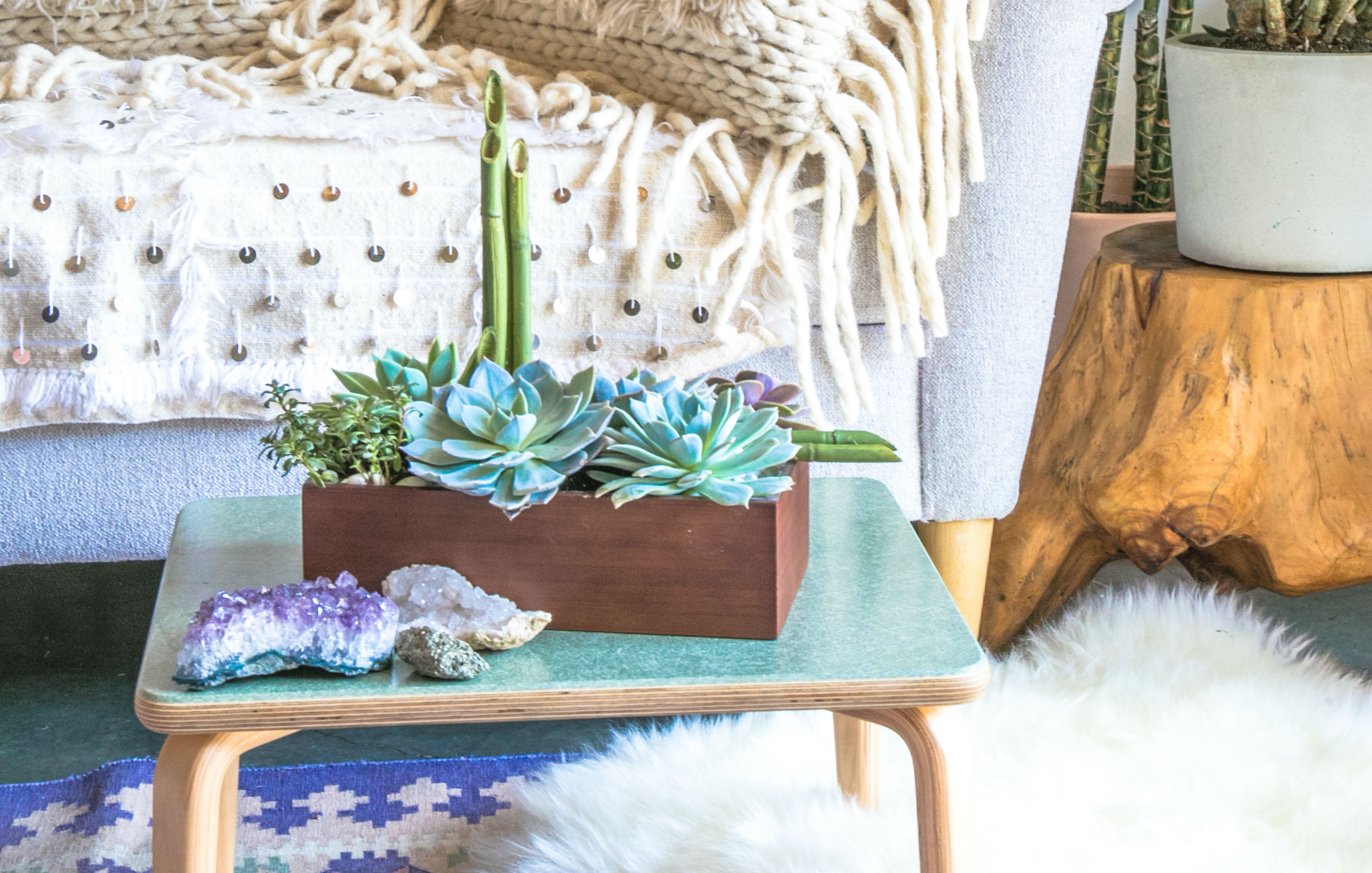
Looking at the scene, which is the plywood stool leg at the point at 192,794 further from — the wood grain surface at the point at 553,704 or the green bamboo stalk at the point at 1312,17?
the green bamboo stalk at the point at 1312,17

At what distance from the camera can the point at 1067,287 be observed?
1.58 meters

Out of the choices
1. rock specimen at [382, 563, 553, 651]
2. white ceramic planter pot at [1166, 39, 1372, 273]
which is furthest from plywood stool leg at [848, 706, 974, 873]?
white ceramic planter pot at [1166, 39, 1372, 273]

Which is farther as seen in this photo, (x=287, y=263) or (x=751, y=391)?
(x=287, y=263)

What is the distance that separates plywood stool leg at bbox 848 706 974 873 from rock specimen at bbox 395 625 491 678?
0.15 m

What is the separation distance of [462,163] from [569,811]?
46 cm

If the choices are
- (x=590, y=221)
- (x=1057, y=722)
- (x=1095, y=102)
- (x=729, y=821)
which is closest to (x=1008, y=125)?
(x=590, y=221)

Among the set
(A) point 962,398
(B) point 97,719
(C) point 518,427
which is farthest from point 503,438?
(B) point 97,719

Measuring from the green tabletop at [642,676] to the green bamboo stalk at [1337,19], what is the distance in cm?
77

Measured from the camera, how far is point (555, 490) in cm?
53

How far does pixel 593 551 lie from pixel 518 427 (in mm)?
63

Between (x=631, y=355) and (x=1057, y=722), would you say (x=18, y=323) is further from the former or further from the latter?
(x=1057, y=722)

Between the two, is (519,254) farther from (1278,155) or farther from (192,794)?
(1278,155)

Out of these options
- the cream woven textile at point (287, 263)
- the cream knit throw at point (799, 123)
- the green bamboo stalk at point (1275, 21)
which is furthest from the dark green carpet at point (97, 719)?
the green bamboo stalk at point (1275, 21)

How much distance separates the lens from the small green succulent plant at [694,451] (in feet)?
1.75
